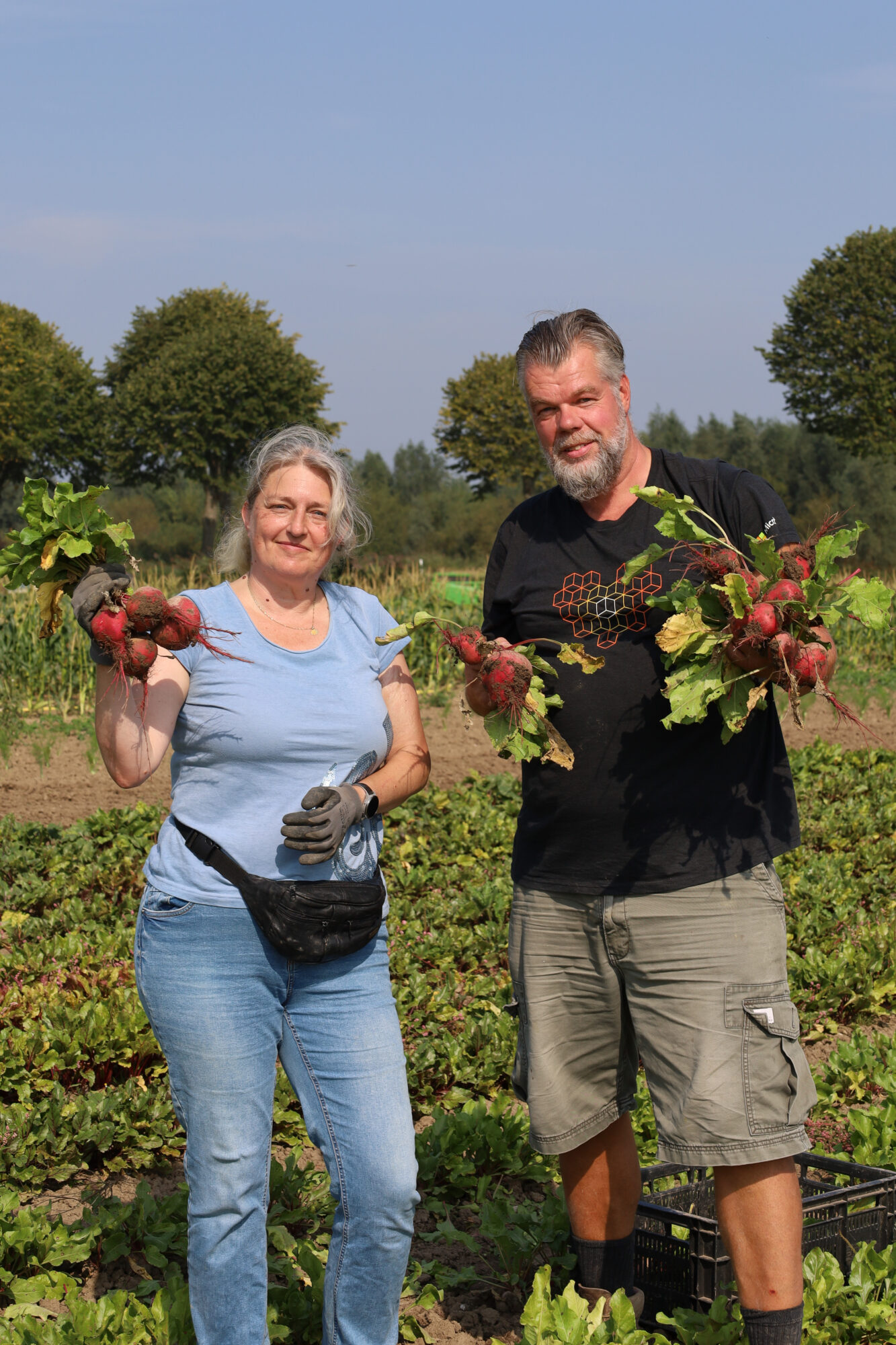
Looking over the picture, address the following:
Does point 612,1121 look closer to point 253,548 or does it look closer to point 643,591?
point 643,591

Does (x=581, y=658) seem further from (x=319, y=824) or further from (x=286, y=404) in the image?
(x=286, y=404)

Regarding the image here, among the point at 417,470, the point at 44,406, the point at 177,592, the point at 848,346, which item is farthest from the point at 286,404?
the point at 417,470

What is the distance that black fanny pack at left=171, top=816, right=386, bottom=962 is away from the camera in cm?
222

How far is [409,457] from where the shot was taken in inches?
3964

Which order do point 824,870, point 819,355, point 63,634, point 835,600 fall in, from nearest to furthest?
point 835,600
point 824,870
point 63,634
point 819,355

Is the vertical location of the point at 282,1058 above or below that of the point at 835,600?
below

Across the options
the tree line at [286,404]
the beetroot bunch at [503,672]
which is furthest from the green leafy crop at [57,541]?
the tree line at [286,404]

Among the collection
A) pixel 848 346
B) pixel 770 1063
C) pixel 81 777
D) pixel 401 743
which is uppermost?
pixel 848 346

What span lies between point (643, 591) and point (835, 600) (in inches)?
16.0

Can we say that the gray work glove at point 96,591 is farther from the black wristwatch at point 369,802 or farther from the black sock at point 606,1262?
the black sock at point 606,1262

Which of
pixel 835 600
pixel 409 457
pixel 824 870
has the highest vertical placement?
pixel 409 457

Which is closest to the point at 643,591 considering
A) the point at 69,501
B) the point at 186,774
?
the point at 186,774

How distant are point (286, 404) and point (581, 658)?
3828 cm

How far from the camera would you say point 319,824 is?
225cm
